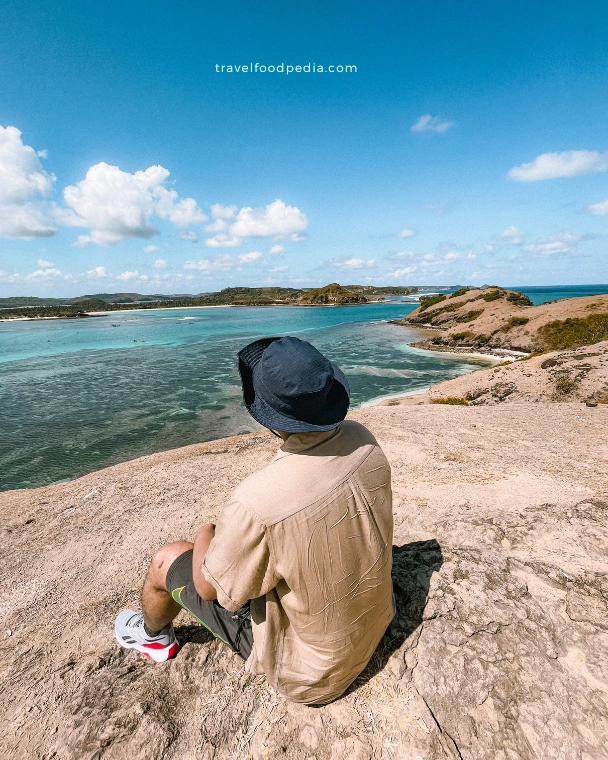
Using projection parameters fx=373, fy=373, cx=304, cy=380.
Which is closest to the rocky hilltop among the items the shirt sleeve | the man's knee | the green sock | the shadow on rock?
the shadow on rock

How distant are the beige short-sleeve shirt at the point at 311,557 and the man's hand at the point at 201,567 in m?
0.31

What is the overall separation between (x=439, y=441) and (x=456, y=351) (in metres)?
32.8

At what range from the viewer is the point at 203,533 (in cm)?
254

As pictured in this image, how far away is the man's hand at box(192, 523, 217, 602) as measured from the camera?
2.31 meters

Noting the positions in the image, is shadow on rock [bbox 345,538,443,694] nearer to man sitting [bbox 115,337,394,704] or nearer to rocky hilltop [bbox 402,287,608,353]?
man sitting [bbox 115,337,394,704]

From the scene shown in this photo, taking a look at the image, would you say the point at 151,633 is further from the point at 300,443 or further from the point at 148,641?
the point at 300,443

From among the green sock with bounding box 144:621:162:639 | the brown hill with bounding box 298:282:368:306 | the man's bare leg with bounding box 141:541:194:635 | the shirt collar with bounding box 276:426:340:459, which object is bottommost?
the brown hill with bounding box 298:282:368:306

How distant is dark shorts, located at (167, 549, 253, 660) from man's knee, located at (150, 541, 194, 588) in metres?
0.10

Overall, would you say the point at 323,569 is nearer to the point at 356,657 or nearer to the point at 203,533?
the point at 356,657

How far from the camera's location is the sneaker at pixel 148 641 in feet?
10.0

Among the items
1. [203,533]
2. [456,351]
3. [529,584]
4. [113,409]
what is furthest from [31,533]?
[456,351]

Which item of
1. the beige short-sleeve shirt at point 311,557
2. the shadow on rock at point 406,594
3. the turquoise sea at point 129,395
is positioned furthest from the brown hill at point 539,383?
the beige short-sleeve shirt at point 311,557

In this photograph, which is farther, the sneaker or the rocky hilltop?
the rocky hilltop

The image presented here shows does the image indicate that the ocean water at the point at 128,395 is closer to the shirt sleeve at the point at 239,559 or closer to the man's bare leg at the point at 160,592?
the man's bare leg at the point at 160,592
